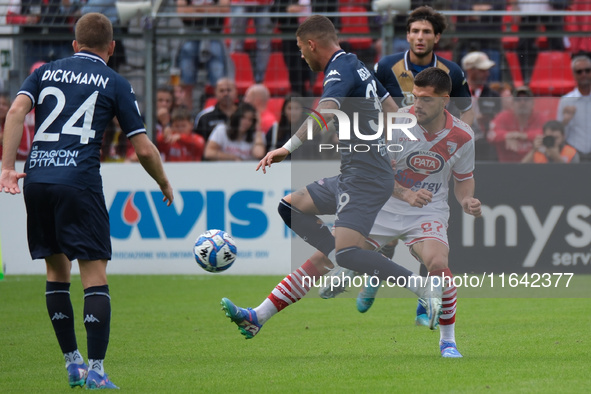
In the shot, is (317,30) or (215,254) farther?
(215,254)

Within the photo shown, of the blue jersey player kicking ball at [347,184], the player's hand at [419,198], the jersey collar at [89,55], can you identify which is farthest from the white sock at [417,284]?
the jersey collar at [89,55]

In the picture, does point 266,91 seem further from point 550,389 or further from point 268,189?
point 550,389

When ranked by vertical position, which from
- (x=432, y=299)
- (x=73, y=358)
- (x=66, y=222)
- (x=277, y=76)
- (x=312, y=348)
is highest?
(x=277, y=76)

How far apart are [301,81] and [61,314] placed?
8141mm

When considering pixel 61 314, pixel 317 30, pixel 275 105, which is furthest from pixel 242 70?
pixel 61 314

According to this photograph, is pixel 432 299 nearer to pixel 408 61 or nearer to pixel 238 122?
pixel 408 61

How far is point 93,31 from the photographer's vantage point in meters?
5.60

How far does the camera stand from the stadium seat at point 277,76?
1345cm

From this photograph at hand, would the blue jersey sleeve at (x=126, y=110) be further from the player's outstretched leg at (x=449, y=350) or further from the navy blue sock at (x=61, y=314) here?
the player's outstretched leg at (x=449, y=350)

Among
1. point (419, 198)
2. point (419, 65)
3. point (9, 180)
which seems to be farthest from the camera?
point (419, 65)

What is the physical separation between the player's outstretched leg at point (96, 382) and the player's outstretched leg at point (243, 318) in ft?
4.54

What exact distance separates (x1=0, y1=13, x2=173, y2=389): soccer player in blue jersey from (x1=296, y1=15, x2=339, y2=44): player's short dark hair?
1.61 metres

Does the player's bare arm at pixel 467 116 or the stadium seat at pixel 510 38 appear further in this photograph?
the stadium seat at pixel 510 38

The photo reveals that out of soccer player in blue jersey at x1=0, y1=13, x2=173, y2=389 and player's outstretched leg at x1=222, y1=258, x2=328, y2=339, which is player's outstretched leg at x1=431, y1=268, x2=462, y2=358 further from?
soccer player in blue jersey at x1=0, y1=13, x2=173, y2=389
